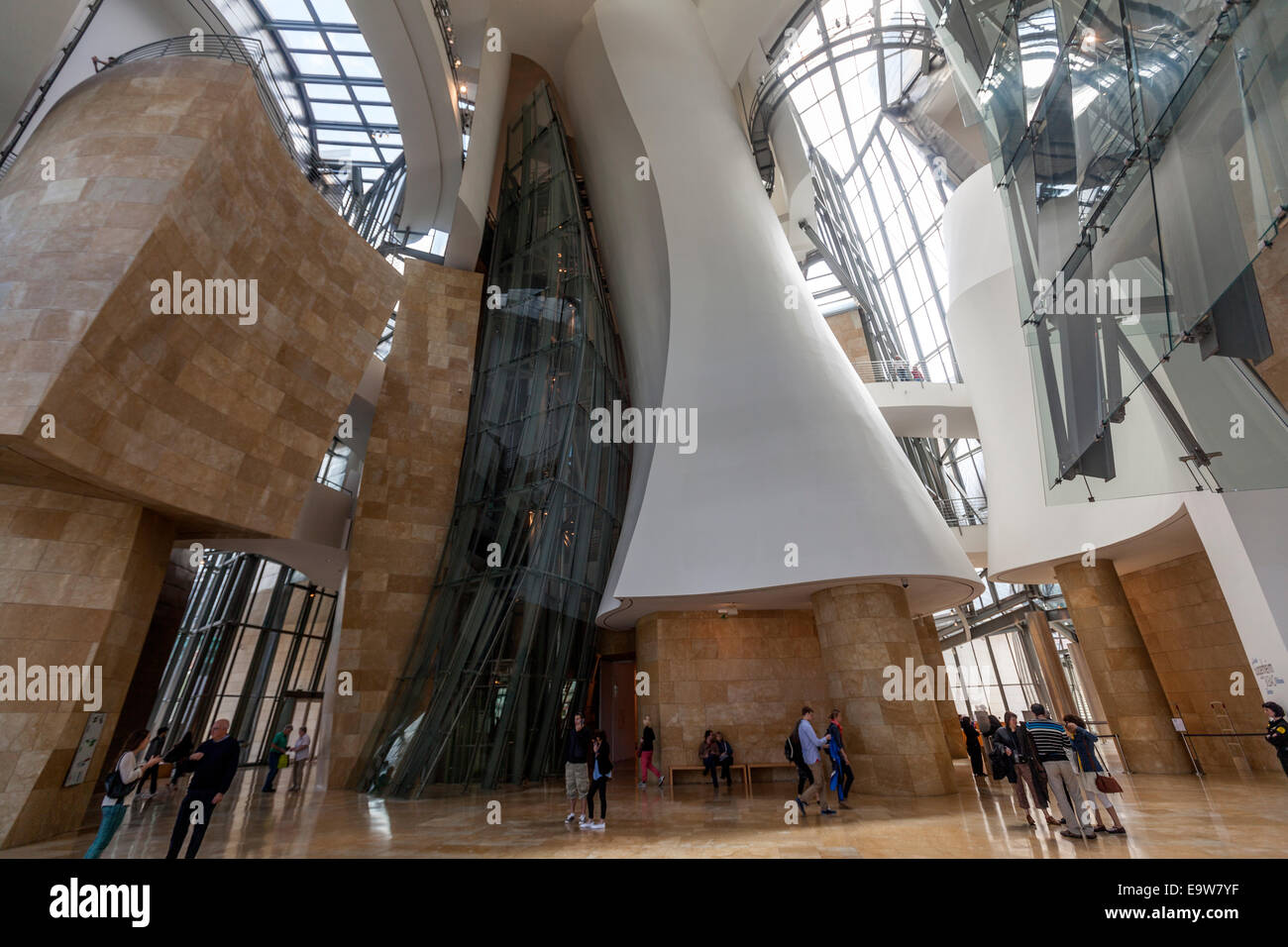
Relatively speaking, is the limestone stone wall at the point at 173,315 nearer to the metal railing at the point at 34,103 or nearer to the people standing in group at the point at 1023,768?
the metal railing at the point at 34,103

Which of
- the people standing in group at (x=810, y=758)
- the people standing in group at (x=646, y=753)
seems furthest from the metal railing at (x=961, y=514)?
the people standing in group at (x=810, y=758)

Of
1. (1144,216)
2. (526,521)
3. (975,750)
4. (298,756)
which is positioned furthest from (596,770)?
(298,756)

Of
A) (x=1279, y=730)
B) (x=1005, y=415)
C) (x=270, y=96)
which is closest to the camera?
(x=1279, y=730)

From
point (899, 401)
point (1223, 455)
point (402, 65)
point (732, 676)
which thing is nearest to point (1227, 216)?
point (1223, 455)

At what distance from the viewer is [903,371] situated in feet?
66.7

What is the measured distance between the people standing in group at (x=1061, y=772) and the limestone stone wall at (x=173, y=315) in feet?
37.2

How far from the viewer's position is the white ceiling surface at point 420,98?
1348cm

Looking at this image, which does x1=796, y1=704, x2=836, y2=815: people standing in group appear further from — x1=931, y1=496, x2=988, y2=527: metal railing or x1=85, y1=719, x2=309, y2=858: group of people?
x1=931, y1=496, x2=988, y2=527: metal railing

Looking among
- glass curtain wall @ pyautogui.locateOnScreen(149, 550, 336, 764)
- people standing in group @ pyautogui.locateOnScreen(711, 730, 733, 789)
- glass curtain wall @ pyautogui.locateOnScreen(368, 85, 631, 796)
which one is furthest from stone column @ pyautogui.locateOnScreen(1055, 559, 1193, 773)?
glass curtain wall @ pyautogui.locateOnScreen(149, 550, 336, 764)

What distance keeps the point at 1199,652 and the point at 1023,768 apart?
8696mm

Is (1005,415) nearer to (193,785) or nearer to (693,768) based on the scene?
(693,768)

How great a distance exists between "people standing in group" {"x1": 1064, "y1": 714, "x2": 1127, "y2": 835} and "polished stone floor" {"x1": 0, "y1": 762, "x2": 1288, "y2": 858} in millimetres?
273

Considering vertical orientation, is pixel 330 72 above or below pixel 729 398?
above
